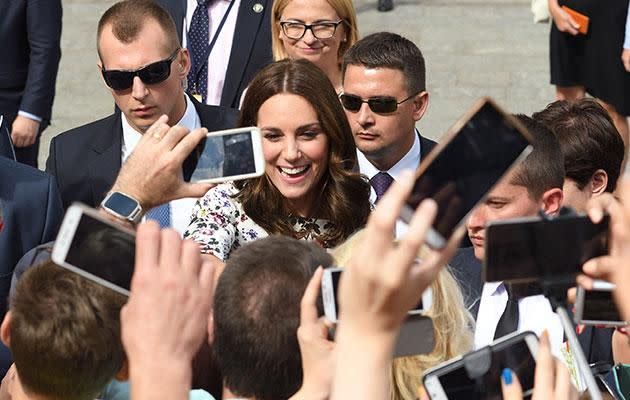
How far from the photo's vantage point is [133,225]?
3.14 metres

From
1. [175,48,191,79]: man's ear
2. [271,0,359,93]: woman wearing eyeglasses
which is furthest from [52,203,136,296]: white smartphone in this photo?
[271,0,359,93]: woman wearing eyeglasses

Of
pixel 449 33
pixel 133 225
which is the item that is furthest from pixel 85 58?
pixel 133 225

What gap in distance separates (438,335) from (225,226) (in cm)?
138

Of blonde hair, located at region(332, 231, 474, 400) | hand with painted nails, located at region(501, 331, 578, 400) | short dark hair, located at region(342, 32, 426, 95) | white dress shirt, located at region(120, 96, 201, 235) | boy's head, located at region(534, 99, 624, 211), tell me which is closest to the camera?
hand with painted nails, located at region(501, 331, 578, 400)

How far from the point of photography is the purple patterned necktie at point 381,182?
5016mm

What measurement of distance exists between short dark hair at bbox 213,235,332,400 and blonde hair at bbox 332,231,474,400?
325mm

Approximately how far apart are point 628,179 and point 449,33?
8.50m

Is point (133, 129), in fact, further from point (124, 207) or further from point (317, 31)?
point (124, 207)

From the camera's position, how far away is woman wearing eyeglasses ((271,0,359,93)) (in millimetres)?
5770

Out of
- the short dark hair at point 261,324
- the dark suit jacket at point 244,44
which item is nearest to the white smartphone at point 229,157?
the short dark hair at point 261,324

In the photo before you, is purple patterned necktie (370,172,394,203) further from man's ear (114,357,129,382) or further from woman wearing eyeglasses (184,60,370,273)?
man's ear (114,357,129,382)

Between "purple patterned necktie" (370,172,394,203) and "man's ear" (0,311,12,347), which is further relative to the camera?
"purple patterned necktie" (370,172,394,203)

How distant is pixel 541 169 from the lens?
408cm

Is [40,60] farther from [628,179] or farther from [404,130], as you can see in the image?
[628,179]
